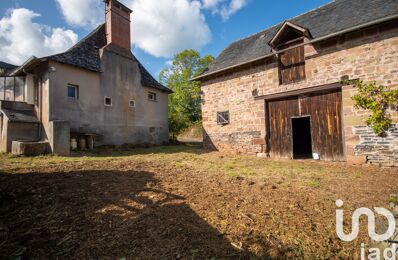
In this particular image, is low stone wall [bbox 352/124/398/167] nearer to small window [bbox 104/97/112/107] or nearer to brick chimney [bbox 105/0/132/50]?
small window [bbox 104/97/112/107]

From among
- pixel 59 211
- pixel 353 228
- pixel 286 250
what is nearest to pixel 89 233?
pixel 59 211

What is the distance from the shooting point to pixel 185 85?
28094 millimetres

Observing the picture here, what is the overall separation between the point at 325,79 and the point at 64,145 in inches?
442

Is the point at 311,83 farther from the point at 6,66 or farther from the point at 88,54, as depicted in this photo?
the point at 6,66

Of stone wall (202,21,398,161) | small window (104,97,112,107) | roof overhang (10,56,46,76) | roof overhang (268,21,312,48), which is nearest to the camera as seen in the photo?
stone wall (202,21,398,161)

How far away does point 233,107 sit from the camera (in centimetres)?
1053

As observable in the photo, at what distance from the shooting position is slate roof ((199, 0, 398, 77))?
6.98m

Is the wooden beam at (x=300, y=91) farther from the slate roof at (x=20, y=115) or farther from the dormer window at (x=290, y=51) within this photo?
the slate roof at (x=20, y=115)

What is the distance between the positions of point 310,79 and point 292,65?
1055mm

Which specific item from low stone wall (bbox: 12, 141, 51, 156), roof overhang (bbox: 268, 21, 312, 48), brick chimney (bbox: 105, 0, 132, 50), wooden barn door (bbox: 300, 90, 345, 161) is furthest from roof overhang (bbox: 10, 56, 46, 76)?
wooden barn door (bbox: 300, 90, 345, 161)

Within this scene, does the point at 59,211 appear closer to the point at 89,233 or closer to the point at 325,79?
the point at 89,233

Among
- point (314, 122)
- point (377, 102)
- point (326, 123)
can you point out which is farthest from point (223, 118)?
point (377, 102)

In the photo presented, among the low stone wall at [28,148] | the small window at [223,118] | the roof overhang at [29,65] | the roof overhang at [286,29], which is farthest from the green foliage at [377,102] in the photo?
the roof overhang at [29,65]

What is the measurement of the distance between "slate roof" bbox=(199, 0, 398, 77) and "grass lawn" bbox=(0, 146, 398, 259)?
18.7 ft
